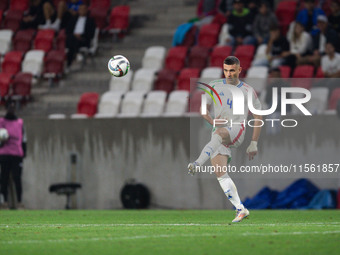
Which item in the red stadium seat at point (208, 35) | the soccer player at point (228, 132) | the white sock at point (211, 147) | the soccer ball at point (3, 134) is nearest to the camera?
the white sock at point (211, 147)

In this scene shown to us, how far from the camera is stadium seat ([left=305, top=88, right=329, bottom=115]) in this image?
699 inches

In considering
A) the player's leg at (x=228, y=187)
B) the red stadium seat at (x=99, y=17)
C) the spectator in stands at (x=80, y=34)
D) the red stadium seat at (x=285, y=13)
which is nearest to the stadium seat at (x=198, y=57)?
the red stadium seat at (x=285, y=13)

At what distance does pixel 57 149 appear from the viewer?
19.9m

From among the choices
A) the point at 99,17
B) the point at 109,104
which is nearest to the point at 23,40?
the point at 99,17

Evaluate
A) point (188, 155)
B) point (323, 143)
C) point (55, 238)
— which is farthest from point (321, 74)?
point (55, 238)

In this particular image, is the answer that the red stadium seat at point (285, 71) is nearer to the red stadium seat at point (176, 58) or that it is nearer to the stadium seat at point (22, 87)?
the red stadium seat at point (176, 58)

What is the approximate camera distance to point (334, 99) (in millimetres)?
17703

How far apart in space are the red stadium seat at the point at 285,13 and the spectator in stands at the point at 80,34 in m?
5.10

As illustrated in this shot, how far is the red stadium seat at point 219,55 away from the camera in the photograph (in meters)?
20.8

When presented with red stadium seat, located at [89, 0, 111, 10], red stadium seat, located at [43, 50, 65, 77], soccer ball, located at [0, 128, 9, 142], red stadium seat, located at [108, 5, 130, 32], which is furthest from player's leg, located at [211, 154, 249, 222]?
red stadium seat, located at [89, 0, 111, 10]

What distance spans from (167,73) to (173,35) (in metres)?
2.96

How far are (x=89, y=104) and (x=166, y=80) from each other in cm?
194

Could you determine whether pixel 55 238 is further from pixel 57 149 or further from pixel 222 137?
pixel 57 149

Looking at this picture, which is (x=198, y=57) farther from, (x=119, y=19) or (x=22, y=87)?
(x=22, y=87)
